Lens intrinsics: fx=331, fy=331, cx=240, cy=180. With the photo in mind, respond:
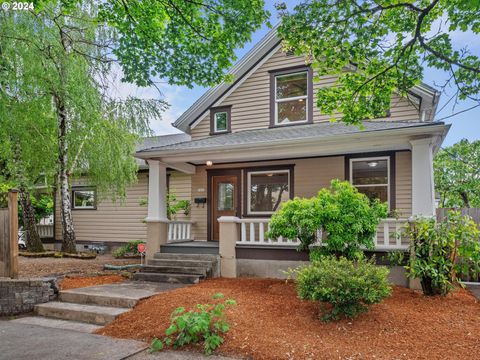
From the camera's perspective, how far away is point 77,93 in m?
8.48

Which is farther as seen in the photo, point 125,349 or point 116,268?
point 116,268

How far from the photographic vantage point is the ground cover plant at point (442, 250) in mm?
5285

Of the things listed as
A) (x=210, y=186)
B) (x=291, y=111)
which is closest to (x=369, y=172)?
(x=291, y=111)

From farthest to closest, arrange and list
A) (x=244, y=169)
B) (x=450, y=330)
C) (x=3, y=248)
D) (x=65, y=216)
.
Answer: (x=65, y=216) → (x=244, y=169) → (x=3, y=248) → (x=450, y=330)

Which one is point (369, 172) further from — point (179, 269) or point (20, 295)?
point (20, 295)

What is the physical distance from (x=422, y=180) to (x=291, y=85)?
16.1ft

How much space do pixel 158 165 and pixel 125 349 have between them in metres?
5.33

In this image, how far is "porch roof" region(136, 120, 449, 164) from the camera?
21.2 feet

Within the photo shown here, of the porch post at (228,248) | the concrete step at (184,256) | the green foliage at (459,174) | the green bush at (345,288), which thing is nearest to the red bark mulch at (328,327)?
the green bush at (345,288)

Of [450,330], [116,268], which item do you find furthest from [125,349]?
[116,268]

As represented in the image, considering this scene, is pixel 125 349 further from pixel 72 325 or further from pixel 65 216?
pixel 65 216

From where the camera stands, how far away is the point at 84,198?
13.8 m

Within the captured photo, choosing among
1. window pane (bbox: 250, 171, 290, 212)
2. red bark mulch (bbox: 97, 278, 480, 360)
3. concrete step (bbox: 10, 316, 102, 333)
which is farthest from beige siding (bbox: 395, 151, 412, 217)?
concrete step (bbox: 10, 316, 102, 333)

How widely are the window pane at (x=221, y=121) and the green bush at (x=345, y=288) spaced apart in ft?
22.6
